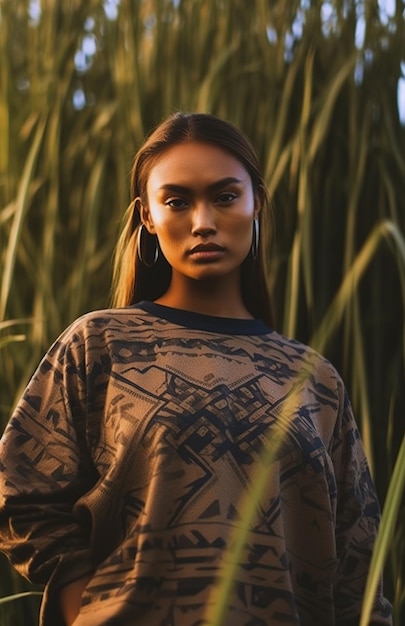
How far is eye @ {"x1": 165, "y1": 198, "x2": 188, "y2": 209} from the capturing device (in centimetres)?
103

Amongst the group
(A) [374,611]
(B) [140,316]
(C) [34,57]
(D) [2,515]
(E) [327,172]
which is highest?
(C) [34,57]

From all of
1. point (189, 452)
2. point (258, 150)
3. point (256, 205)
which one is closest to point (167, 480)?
point (189, 452)

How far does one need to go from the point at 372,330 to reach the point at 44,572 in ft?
2.43

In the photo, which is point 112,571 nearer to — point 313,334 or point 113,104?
point 313,334

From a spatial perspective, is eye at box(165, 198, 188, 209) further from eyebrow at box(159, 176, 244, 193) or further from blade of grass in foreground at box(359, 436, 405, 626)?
blade of grass in foreground at box(359, 436, 405, 626)

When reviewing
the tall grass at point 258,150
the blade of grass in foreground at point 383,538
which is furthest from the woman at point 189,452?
the tall grass at point 258,150

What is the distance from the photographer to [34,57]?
2.00 m

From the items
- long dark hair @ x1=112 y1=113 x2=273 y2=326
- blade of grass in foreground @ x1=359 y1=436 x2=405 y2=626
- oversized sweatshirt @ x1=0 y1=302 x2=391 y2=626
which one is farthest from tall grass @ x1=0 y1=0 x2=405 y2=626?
blade of grass in foreground @ x1=359 y1=436 x2=405 y2=626

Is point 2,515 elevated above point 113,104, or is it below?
below

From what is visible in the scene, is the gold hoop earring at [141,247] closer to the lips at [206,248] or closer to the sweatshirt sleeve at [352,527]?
the lips at [206,248]

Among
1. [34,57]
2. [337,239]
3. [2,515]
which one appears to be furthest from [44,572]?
[34,57]

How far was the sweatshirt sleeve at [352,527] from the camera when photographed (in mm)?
1067

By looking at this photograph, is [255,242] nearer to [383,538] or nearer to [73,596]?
[73,596]

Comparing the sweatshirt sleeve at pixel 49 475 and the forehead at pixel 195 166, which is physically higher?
the forehead at pixel 195 166
